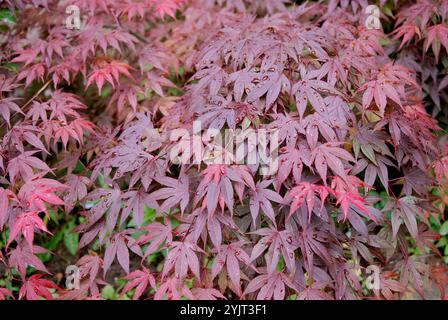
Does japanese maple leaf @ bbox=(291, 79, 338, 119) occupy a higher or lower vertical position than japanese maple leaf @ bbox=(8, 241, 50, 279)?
higher

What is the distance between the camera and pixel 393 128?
269 centimetres

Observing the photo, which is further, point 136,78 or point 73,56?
point 136,78

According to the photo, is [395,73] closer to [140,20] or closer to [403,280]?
[403,280]

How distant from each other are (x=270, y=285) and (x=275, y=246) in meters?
0.20

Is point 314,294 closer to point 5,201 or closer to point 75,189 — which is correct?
point 75,189

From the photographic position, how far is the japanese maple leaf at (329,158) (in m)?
2.34

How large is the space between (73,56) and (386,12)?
2242 millimetres

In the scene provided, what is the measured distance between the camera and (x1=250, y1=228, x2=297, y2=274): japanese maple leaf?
238 centimetres

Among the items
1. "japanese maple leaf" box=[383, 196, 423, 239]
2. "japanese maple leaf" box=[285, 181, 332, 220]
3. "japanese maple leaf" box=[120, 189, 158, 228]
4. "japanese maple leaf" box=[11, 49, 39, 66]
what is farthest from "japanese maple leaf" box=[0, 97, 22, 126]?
"japanese maple leaf" box=[383, 196, 423, 239]

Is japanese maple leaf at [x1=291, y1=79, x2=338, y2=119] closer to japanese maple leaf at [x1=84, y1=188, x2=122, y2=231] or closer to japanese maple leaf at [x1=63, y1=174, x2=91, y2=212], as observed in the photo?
japanese maple leaf at [x1=84, y1=188, x2=122, y2=231]

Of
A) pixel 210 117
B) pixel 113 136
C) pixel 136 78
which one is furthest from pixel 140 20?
pixel 210 117

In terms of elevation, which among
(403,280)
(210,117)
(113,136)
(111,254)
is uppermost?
(210,117)

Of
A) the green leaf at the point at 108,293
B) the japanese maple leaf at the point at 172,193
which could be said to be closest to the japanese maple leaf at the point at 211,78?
the japanese maple leaf at the point at 172,193
